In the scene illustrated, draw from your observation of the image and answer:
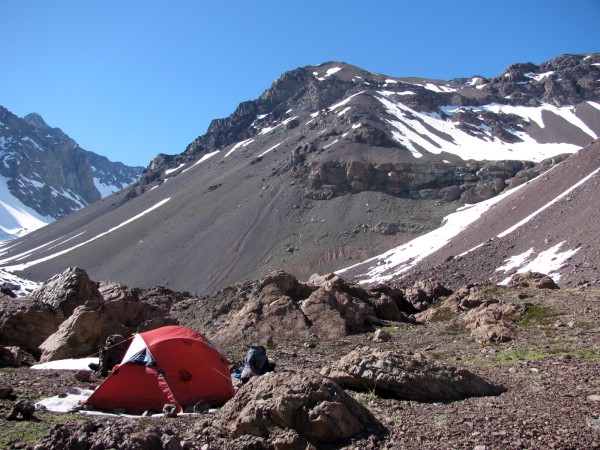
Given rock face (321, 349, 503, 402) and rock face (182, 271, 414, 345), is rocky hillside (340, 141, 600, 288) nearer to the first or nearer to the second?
rock face (182, 271, 414, 345)

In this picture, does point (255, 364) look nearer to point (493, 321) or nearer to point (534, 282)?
point (493, 321)

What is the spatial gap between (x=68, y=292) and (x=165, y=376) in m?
12.3

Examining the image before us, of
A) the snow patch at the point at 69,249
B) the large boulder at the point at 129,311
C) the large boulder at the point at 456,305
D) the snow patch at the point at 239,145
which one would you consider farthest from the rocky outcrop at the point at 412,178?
the large boulder at the point at 129,311

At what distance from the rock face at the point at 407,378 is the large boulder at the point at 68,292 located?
1455 cm

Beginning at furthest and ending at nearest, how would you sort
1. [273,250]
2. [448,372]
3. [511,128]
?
[511,128]
[273,250]
[448,372]

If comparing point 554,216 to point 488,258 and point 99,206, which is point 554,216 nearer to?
point 488,258

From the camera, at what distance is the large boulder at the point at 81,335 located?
50.5ft

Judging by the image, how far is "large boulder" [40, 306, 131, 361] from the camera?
15390 mm

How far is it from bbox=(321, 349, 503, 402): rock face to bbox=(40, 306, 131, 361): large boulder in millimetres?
9624

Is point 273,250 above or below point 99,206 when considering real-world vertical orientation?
below

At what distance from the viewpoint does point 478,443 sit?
21.6 ft

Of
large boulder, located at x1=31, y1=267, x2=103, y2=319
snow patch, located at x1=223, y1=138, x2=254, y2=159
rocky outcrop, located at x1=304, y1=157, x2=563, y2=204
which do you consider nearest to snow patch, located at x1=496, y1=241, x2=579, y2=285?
large boulder, located at x1=31, y1=267, x2=103, y2=319

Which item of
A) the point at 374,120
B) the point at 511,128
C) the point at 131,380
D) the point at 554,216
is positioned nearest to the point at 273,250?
the point at 554,216

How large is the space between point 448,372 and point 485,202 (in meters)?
97.8
